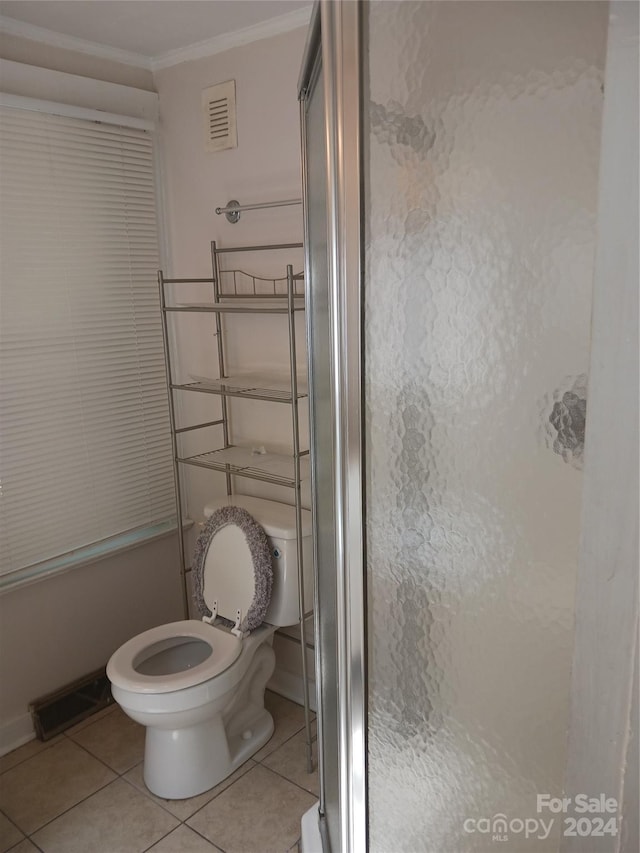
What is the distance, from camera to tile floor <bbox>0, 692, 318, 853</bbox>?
188 cm

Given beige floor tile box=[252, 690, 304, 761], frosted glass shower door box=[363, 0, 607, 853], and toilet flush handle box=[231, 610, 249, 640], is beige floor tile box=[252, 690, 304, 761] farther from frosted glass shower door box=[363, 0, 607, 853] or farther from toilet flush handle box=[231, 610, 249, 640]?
frosted glass shower door box=[363, 0, 607, 853]

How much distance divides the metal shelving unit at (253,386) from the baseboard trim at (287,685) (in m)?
0.32

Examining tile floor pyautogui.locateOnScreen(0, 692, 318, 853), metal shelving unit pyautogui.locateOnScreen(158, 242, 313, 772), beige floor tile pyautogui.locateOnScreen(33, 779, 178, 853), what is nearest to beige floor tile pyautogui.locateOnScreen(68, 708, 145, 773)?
tile floor pyautogui.locateOnScreen(0, 692, 318, 853)

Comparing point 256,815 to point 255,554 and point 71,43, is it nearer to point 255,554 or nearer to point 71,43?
point 255,554

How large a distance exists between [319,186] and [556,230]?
1.42ft

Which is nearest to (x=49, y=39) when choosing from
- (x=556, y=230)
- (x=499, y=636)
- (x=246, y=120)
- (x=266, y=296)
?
(x=246, y=120)

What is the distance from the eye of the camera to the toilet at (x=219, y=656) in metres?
1.95

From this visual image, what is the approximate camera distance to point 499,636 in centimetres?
77

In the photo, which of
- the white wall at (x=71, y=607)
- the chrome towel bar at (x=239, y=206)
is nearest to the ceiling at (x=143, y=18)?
the white wall at (x=71, y=607)

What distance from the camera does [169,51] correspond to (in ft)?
7.68

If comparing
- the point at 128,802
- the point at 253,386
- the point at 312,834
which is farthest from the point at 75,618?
the point at 312,834

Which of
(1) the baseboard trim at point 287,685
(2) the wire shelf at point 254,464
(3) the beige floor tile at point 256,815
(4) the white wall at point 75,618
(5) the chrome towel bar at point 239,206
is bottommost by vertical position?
(3) the beige floor tile at point 256,815

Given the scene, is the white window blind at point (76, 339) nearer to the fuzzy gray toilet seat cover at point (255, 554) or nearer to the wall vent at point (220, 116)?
the wall vent at point (220, 116)

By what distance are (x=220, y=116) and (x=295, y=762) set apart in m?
2.22
